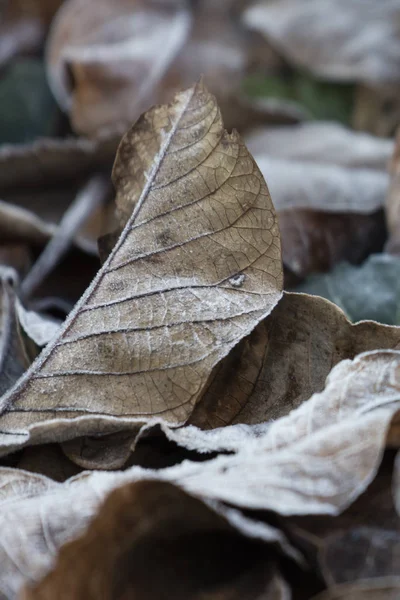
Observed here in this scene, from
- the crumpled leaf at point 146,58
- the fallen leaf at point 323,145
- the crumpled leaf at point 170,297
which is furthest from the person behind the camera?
the crumpled leaf at point 146,58

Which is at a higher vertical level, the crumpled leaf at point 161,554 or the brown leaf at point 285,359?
the crumpled leaf at point 161,554

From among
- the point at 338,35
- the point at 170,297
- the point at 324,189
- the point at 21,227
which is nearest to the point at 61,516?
the point at 170,297

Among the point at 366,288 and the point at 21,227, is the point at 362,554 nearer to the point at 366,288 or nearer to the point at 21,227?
the point at 366,288

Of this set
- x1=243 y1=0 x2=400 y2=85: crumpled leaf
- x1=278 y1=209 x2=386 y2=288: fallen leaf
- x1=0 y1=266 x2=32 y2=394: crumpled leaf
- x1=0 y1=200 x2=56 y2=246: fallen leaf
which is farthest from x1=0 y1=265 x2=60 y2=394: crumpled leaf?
x1=243 y1=0 x2=400 y2=85: crumpled leaf

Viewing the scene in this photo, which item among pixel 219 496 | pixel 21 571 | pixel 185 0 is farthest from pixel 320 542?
pixel 185 0

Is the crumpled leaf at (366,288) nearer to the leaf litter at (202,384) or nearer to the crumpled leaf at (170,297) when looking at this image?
the leaf litter at (202,384)

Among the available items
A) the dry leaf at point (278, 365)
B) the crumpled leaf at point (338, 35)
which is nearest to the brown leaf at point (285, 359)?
the dry leaf at point (278, 365)

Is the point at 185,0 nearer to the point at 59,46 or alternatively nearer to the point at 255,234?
the point at 59,46

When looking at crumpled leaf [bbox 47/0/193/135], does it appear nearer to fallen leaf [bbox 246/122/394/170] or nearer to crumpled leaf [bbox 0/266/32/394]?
fallen leaf [bbox 246/122/394/170]
